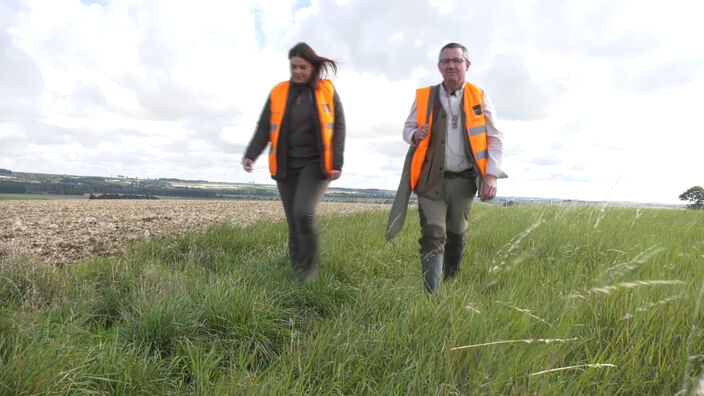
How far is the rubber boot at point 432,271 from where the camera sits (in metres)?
3.12

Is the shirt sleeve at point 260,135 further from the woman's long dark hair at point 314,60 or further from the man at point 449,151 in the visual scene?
the man at point 449,151

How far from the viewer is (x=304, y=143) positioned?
372cm

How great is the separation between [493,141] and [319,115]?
153cm

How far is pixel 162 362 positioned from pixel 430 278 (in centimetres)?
193

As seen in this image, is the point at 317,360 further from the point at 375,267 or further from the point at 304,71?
the point at 304,71

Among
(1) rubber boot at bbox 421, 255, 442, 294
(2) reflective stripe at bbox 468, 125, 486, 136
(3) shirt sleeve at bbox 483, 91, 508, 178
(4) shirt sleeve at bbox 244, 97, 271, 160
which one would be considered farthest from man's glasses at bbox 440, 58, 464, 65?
(4) shirt sleeve at bbox 244, 97, 271, 160

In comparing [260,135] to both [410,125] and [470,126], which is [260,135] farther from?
[470,126]

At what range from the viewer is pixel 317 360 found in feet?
6.15

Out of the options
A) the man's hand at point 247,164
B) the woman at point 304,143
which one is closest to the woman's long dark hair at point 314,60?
the woman at point 304,143

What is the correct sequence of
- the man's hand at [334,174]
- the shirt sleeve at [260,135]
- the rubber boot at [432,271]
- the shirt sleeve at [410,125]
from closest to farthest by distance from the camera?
the rubber boot at [432,271] < the shirt sleeve at [410,125] < the man's hand at [334,174] < the shirt sleeve at [260,135]

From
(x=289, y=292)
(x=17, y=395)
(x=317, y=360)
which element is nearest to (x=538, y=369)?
(x=317, y=360)

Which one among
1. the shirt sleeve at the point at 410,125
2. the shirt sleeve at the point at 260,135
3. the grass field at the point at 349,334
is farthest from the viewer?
the shirt sleeve at the point at 260,135

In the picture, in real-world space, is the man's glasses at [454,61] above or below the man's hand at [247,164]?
above

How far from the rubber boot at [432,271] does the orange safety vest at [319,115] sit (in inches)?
47.5
